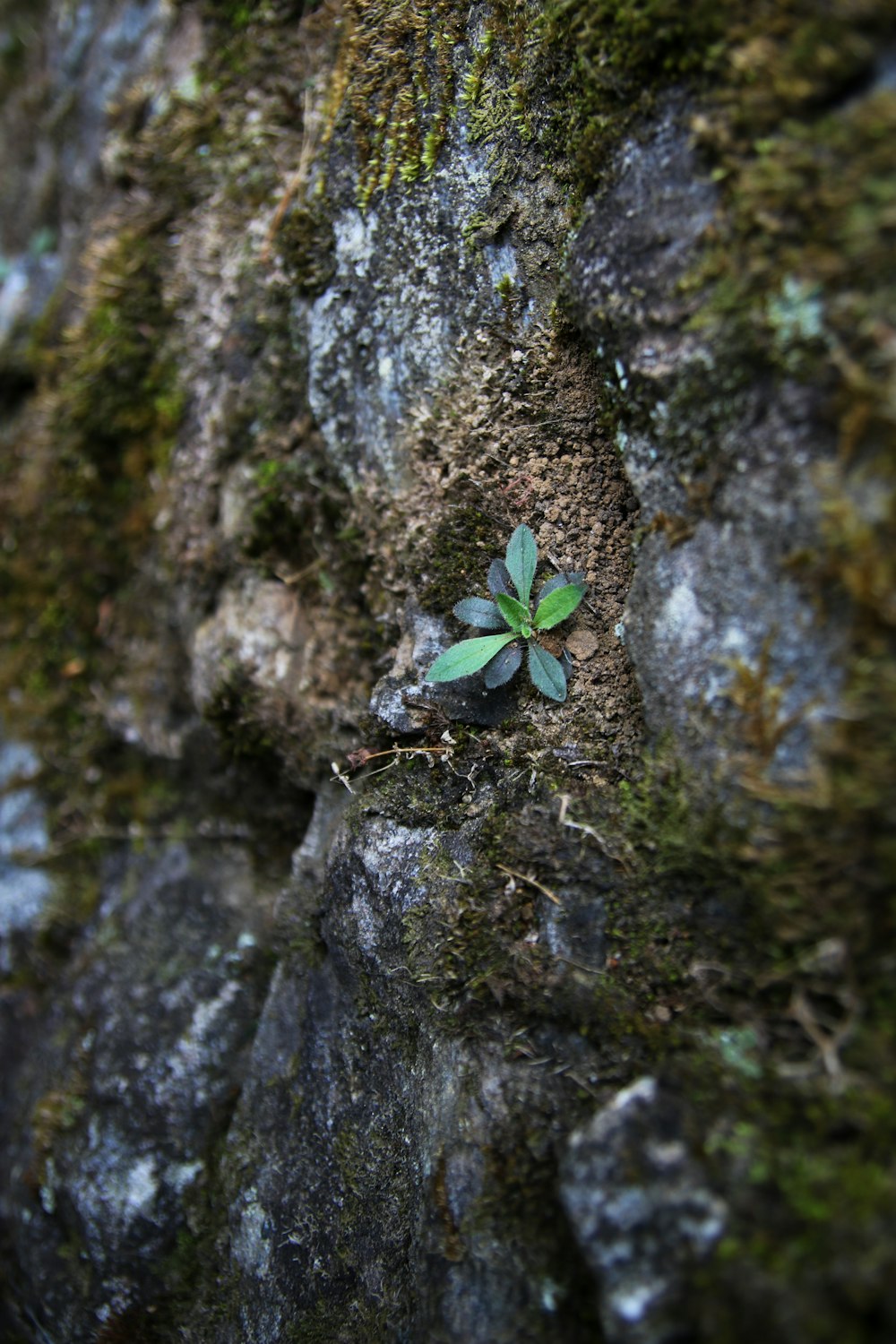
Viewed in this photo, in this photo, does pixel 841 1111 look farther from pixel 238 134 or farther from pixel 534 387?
pixel 238 134

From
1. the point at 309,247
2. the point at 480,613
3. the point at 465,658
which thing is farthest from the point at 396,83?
the point at 465,658

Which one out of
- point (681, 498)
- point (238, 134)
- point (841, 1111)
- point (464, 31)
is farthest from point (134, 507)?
point (841, 1111)

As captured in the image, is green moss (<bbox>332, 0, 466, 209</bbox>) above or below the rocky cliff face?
above

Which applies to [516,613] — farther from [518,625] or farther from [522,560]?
[522,560]

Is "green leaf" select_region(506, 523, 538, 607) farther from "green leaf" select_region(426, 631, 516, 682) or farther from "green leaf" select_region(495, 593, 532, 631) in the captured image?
"green leaf" select_region(426, 631, 516, 682)

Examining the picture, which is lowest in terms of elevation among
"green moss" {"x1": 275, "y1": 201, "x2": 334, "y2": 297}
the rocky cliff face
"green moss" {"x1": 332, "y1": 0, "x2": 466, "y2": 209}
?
the rocky cliff face

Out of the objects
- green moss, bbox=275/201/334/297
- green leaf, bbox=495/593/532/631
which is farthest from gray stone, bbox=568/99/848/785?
green moss, bbox=275/201/334/297
